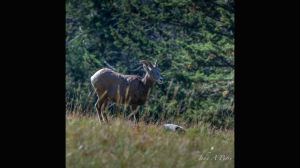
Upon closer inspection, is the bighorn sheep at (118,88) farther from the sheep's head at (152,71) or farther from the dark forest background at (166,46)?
the dark forest background at (166,46)

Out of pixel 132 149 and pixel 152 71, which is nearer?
pixel 132 149

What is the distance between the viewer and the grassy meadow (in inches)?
279

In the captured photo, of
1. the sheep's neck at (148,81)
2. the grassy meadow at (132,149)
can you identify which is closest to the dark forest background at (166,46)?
the sheep's neck at (148,81)

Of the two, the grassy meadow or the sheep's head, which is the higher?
the grassy meadow

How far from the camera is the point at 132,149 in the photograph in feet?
24.6

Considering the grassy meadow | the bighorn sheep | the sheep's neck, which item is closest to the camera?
the grassy meadow

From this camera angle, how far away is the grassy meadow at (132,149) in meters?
7.10

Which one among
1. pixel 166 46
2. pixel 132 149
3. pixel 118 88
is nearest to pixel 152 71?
pixel 118 88

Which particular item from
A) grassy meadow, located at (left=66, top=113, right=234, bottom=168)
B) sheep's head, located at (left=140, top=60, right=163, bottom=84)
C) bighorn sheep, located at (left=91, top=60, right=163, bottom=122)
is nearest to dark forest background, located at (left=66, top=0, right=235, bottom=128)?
sheep's head, located at (left=140, top=60, right=163, bottom=84)

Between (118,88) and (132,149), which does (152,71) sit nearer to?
(118,88)

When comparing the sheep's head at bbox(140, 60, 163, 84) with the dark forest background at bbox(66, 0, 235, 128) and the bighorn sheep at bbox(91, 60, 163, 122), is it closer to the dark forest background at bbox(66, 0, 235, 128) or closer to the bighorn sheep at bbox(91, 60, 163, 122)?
the bighorn sheep at bbox(91, 60, 163, 122)

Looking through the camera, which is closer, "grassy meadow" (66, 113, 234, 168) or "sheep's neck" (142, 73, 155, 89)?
"grassy meadow" (66, 113, 234, 168)
